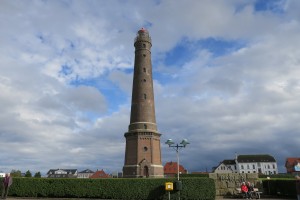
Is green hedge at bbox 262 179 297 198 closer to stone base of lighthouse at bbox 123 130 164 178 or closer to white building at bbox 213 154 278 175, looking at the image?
stone base of lighthouse at bbox 123 130 164 178

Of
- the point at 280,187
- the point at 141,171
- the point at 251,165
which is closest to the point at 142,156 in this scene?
the point at 141,171

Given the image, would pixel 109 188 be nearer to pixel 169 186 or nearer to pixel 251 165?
pixel 169 186

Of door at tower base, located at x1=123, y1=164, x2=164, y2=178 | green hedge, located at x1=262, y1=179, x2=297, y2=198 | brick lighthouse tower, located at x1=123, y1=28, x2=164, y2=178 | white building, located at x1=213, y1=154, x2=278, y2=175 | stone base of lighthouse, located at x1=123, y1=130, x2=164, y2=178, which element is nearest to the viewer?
green hedge, located at x1=262, y1=179, x2=297, y2=198

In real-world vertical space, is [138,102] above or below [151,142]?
above

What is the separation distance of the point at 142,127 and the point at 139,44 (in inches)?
565

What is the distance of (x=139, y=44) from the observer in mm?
46969

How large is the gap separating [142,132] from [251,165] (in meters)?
86.2

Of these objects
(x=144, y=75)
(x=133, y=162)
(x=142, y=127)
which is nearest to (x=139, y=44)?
(x=144, y=75)

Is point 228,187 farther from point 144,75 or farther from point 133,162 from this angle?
point 144,75

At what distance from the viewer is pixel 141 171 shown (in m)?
40.2

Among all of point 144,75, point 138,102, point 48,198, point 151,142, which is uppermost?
point 144,75

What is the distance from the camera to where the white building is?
368 feet

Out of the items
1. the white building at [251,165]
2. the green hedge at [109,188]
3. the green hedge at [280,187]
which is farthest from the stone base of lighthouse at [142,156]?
the white building at [251,165]

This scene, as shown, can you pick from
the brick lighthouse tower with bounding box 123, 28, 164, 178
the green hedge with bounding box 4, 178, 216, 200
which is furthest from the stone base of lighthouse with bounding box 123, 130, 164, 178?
the green hedge with bounding box 4, 178, 216, 200
